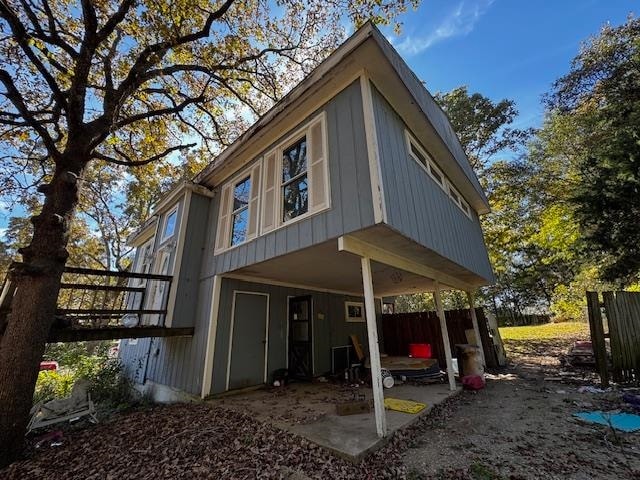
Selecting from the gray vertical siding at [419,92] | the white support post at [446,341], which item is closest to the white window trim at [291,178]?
the gray vertical siding at [419,92]

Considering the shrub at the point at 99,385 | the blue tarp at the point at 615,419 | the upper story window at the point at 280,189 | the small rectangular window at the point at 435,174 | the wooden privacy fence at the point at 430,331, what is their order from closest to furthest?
the blue tarp at the point at 615,419
the upper story window at the point at 280,189
the small rectangular window at the point at 435,174
the shrub at the point at 99,385
the wooden privacy fence at the point at 430,331

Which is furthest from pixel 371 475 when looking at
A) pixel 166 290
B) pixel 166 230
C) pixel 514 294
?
pixel 514 294

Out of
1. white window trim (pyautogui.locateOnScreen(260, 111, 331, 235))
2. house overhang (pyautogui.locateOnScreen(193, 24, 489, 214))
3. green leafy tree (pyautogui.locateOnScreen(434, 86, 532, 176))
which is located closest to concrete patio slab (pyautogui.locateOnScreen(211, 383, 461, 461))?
white window trim (pyautogui.locateOnScreen(260, 111, 331, 235))

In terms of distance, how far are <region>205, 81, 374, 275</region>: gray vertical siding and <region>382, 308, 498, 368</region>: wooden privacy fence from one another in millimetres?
7052

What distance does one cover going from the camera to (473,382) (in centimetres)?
639

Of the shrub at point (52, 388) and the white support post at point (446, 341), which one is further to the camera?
the shrub at point (52, 388)

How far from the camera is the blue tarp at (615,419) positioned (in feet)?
12.4

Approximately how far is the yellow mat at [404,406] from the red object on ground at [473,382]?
2175mm

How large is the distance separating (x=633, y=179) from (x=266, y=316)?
35.2 feet

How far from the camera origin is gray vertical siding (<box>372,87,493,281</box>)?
4047mm

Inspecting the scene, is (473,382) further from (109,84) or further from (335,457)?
(109,84)

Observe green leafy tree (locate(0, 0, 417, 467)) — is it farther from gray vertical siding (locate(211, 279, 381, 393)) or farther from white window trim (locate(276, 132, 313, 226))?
gray vertical siding (locate(211, 279, 381, 393))

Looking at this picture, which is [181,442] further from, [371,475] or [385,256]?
[385,256]

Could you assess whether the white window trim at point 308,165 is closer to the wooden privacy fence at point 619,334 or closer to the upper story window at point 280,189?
the upper story window at point 280,189
